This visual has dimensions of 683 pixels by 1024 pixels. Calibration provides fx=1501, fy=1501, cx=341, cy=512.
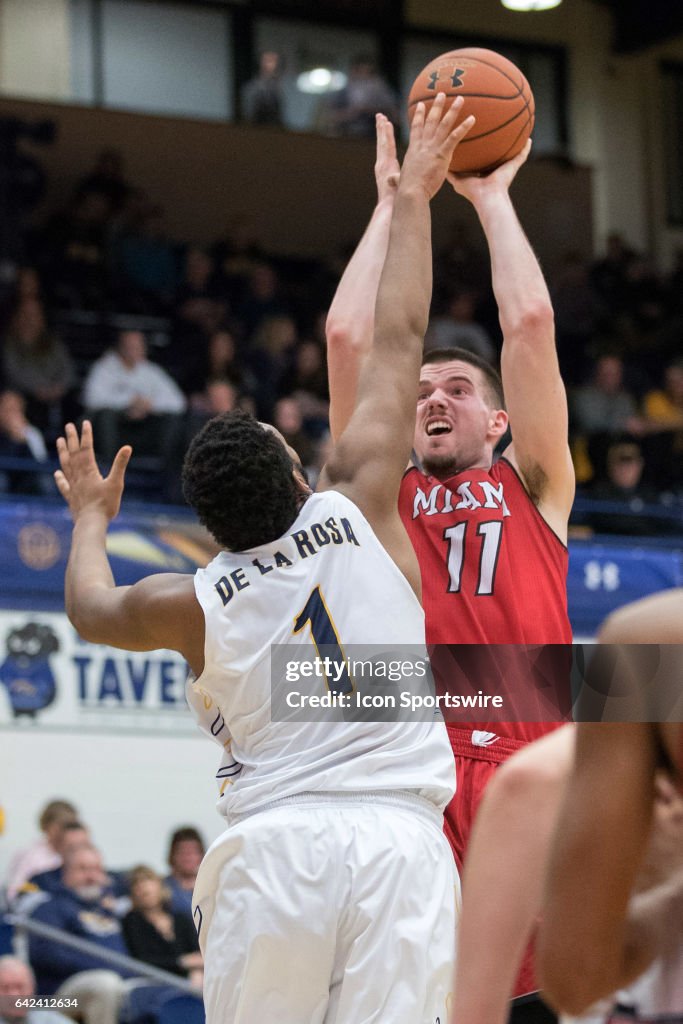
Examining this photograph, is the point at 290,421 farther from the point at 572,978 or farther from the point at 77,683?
the point at 572,978

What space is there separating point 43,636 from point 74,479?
556 centimetres

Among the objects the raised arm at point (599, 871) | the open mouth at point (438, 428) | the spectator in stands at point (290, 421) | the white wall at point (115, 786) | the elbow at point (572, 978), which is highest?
the spectator in stands at point (290, 421)

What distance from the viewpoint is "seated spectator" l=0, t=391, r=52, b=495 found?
1120cm

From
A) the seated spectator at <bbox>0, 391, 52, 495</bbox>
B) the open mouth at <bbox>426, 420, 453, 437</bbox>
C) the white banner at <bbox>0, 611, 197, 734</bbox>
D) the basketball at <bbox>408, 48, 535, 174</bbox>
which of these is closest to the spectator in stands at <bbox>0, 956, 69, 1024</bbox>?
the white banner at <bbox>0, 611, 197, 734</bbox>

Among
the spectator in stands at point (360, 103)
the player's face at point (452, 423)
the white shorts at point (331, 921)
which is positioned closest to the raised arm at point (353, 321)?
the player's face at point (452, 423)

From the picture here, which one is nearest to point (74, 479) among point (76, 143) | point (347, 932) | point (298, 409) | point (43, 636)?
point (347, 932)

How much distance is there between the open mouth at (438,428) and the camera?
14.9ft

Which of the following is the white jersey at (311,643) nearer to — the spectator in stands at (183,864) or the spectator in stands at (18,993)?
the spectator in stands at (18,993)

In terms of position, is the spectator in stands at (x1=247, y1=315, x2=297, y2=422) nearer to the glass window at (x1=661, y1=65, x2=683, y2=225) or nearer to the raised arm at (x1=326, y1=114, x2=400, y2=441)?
the glass window at (x1=661, y1=65, x2=683, y2=225)

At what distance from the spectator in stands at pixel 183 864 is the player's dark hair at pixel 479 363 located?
5.55m

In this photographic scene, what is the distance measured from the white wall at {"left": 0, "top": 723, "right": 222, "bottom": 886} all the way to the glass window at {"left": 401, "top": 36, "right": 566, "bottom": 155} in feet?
31.1

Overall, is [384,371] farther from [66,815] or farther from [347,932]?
[66,815]

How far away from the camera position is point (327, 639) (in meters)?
3.58

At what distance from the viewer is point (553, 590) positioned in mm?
4375
